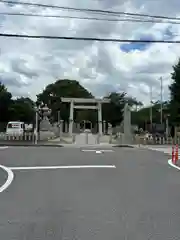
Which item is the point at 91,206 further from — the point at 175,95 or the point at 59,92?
the point at 59,92

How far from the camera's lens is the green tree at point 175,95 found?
5888cm

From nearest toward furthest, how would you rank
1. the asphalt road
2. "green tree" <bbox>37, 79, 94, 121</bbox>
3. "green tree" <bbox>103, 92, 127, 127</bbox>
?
the asphalt road < "green tree" <bbox>103, 92, 127, 127</bbox> < "green tree" <bbox>37, 79, 94, 121</bbox>

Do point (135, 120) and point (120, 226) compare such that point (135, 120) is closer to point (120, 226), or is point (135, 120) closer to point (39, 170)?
point (39, 170)

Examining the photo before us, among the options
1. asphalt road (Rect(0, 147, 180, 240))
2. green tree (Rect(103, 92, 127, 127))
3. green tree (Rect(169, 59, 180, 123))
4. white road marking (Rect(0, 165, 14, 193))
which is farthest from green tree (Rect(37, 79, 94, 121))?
asphalt road (Rect(0, 147, 180, 240))

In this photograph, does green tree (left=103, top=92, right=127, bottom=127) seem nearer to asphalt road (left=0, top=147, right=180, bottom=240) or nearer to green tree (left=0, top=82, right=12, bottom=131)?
green tree (left=0, top=82, right=12, bottom=131)

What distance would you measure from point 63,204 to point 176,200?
2.61 metres

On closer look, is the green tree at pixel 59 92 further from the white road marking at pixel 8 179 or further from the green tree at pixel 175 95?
the white road marking at pixel 8 179

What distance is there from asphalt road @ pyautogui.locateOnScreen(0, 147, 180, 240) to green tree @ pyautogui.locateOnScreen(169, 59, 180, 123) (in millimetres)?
44594

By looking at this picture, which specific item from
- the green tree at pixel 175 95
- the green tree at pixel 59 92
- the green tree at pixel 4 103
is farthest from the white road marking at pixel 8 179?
the green tree at pixel 59 92

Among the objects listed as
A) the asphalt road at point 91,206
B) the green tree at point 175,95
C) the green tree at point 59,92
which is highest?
the green tree at point 59,92

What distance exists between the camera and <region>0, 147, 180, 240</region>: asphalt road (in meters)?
6.82

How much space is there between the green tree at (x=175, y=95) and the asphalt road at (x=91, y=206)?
44594 mm

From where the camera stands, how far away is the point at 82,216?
8031 mm

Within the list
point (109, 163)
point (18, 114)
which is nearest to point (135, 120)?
point (18, 114)
